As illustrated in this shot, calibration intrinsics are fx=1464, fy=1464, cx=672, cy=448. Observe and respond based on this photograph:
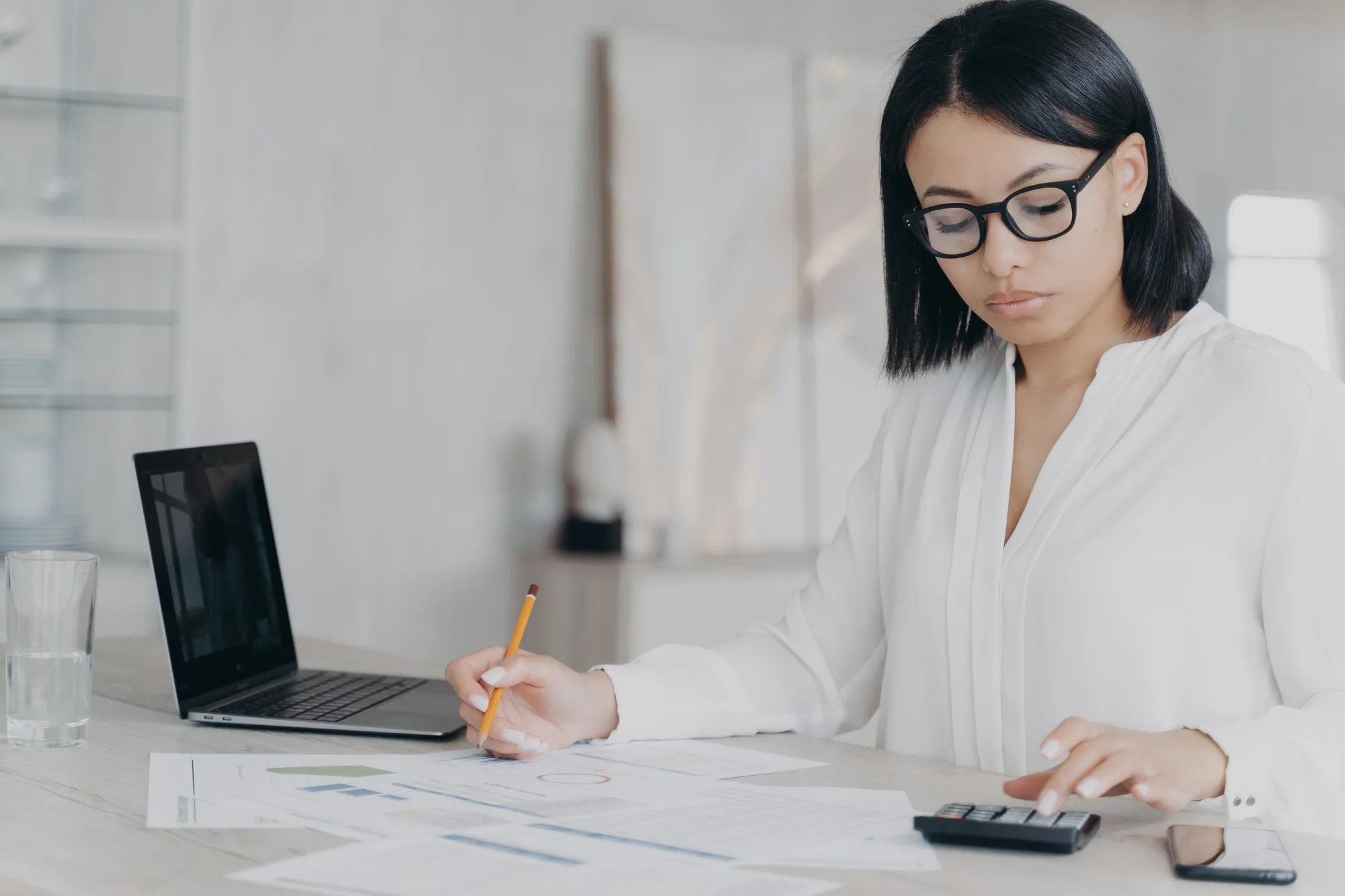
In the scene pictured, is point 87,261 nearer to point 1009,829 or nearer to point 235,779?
point 235,779

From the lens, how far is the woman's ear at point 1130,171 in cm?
159

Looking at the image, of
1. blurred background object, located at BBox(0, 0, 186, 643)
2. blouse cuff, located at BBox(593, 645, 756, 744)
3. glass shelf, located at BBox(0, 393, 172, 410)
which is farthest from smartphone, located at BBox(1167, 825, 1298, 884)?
glass shelf, located at BBox(0, 393, 172, 410)

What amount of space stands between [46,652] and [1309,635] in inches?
48.6

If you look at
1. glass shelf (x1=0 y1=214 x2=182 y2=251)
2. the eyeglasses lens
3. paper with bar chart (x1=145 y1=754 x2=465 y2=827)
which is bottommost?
paper with bar chart (x1=145 y1=754 x2=465 y2=827)

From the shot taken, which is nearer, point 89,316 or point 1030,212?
point 1030,212

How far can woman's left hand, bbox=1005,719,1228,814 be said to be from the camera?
1.14 m

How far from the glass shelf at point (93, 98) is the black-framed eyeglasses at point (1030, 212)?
7.91 feet

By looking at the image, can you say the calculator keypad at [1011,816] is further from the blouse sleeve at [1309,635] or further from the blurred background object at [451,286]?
the blurred background object at [451,286]

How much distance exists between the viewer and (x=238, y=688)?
1706 millimetres

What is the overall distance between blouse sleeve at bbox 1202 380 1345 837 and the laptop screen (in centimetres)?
106

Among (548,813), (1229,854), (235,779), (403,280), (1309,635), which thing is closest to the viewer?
(1229,854)

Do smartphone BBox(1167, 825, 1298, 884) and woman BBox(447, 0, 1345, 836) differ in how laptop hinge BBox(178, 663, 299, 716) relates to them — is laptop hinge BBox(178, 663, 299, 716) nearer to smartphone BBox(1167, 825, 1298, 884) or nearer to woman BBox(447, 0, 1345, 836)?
woman BBox(447, 0, 1345, 836)

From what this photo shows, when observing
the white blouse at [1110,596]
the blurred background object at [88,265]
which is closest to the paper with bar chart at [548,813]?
the white blouse at [1110,596]

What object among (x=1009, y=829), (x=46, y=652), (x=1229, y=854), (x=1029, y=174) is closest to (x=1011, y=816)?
(x=1009, y=829)
